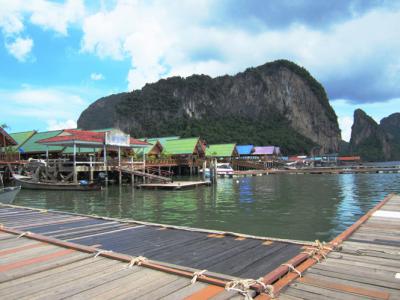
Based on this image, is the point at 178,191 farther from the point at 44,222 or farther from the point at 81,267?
the point at 81,267

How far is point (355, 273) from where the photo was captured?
5652 millimetres

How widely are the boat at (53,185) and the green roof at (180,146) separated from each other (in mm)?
28474

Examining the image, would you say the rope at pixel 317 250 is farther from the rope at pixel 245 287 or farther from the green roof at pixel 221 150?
the green roof at pixel 221 150

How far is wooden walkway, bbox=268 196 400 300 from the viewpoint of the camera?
15.8 feet

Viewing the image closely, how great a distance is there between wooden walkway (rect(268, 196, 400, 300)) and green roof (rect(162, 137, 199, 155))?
5279 centimetres

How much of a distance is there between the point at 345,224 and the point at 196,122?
16004cm

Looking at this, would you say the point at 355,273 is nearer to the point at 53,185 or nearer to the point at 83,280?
the point at 83,280

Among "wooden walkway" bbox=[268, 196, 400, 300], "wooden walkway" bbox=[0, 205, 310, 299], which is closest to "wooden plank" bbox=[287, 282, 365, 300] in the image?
"wooden walkway" bbox=[268, 196, 400, 300]

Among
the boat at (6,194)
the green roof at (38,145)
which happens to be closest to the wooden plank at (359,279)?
the boat at (6,194)

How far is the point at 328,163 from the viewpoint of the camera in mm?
115312

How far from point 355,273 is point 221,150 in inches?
2715

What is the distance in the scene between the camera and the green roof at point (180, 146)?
2413 inches

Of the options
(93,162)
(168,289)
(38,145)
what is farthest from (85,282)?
(38,145)

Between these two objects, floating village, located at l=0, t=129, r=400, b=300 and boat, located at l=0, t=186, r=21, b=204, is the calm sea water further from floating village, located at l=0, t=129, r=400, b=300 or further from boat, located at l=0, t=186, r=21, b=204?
floating village, located at l=0, t=129, r=400, b=300
